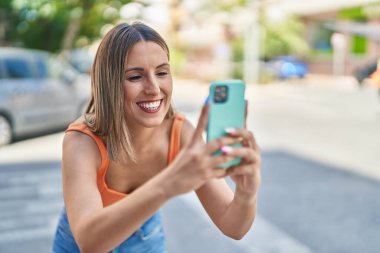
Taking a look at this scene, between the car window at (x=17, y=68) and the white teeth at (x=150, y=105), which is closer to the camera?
the white teeth at (x=150, y=105)

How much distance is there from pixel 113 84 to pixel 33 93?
797cm

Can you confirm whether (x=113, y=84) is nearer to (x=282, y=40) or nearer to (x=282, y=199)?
(x=282, y=199)

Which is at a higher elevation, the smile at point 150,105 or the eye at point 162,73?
the eye at point 162,73

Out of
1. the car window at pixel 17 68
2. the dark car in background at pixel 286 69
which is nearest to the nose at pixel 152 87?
the car window at pixel 17 68

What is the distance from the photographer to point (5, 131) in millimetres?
8656

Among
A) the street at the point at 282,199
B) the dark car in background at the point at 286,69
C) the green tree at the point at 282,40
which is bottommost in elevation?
the dark car in background at the point at 286,69

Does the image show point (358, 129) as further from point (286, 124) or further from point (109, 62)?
point (109, 62)

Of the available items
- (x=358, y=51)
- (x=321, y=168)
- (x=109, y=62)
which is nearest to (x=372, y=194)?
(x=321, y=168)

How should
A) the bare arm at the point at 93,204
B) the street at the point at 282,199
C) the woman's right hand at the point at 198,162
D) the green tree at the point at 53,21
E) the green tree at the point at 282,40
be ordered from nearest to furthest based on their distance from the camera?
the woman's right hand at the point at 198,162, the bare arm at the point at 93,204, the street at the point at 282,199, the green tree at the point at 53,21, the green tree at the point at 282,40

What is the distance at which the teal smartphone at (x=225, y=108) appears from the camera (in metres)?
1.14

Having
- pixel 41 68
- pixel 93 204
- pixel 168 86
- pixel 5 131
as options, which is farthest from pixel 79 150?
pixel 41 68

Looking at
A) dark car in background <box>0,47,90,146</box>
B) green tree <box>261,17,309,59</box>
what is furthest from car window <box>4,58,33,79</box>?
green tree <box>261,17,309,59</box>

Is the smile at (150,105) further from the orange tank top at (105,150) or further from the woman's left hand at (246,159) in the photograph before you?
the woman's left hand at (246,159)

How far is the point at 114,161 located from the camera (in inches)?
64.7
